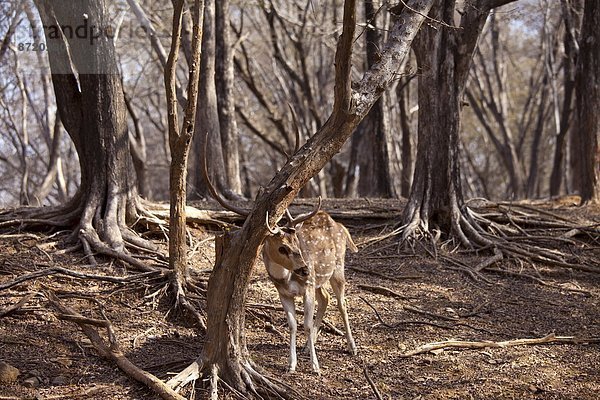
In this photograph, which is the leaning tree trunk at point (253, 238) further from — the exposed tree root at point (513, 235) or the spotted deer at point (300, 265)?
the exposed tree root at point (513, 235)

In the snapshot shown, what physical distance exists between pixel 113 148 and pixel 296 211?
2.77 meters

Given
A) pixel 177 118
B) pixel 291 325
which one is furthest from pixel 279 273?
pixel 177 118

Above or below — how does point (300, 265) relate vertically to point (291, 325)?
above

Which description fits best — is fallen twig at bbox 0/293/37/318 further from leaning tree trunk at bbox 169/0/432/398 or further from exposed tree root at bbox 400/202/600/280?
exposed tree root at bbox 400/202/600/280

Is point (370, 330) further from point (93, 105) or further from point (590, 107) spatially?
point (590, 107)

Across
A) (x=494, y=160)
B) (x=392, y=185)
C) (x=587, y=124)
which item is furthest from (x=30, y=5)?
(x=494, y=160)

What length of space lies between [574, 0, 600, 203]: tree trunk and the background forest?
1519 millimetres

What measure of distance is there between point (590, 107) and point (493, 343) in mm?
6813

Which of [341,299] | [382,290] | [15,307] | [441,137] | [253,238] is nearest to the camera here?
[253,238]

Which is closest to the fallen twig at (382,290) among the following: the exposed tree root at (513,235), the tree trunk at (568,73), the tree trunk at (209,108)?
the exposed tree root at (513,235)

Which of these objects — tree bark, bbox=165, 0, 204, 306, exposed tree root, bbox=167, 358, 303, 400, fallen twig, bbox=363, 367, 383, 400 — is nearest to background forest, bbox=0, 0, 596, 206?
tree bark, bbox=165, 0, 204, 306

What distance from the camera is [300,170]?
6391 millimetres

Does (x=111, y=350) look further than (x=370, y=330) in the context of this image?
No

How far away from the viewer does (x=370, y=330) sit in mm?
8375
